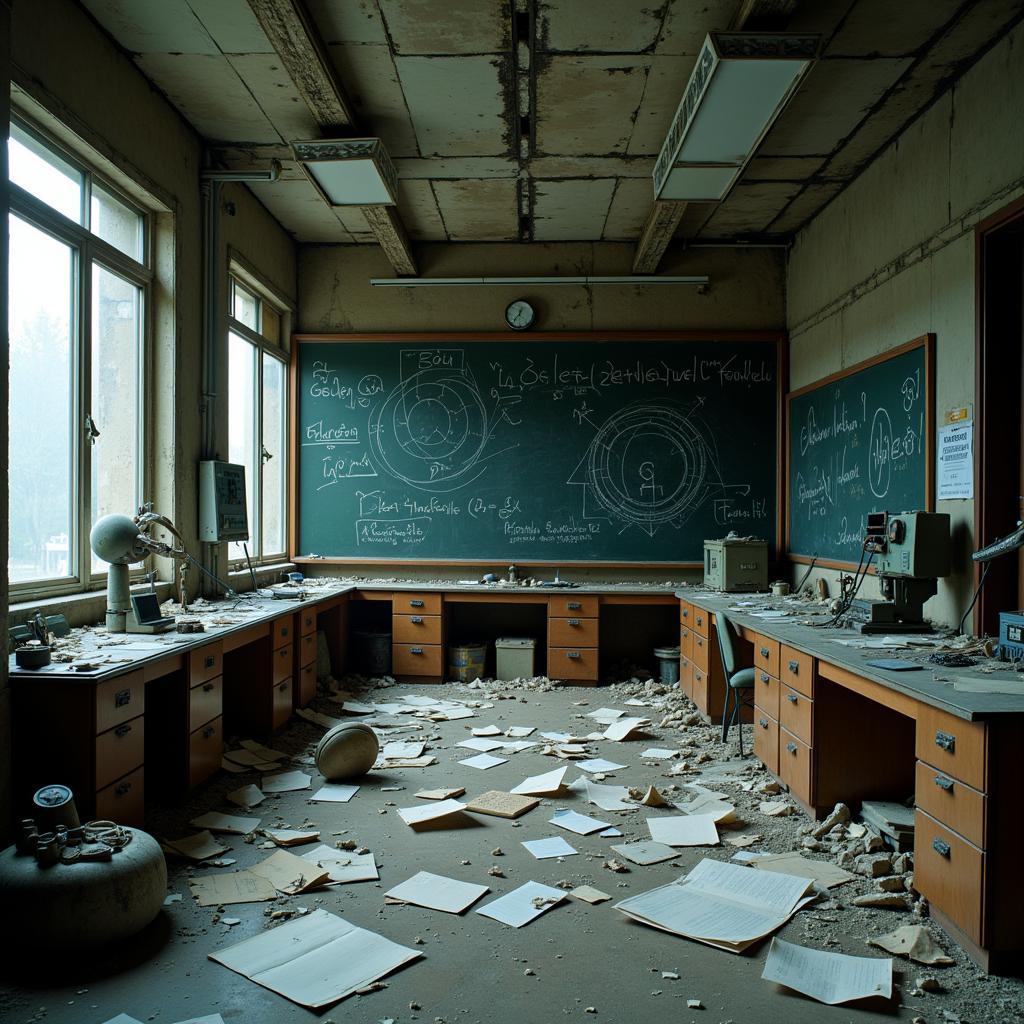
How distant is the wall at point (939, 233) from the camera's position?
3.68 meters

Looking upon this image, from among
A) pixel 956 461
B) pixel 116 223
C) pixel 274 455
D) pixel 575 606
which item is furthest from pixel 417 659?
pixel 956 461

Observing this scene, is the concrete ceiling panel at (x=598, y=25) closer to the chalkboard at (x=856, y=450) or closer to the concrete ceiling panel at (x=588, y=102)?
the concrete ceiling panel at (x=588, y=102)

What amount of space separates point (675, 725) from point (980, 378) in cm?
277

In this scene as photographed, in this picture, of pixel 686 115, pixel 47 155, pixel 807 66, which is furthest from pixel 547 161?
pixel 47 155

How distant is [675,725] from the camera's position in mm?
5246

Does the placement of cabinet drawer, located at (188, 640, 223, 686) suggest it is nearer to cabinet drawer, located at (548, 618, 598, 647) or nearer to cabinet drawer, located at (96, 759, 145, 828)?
cabinet drawer, located at (96, 759, 145, 828)

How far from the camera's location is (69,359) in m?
3.99

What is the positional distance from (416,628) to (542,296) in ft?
10.1

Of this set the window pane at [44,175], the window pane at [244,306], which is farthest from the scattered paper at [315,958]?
the window pane at [244,306]

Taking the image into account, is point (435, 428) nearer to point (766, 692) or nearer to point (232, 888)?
point (766, 692)

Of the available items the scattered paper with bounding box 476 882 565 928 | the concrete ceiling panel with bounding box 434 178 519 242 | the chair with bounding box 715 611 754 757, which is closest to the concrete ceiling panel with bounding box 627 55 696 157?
the concrete ceiling panel with bounding box 434 178 519 242

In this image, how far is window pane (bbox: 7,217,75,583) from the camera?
360 cm

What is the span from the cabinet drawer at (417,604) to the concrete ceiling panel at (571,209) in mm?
3193

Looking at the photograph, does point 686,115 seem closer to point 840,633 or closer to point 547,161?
point 547,161
